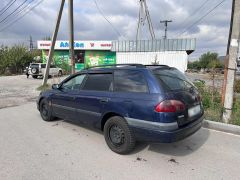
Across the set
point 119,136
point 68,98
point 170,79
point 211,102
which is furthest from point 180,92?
point 211,102

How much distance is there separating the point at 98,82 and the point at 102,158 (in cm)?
167

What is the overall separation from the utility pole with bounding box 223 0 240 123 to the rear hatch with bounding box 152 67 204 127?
2.01m

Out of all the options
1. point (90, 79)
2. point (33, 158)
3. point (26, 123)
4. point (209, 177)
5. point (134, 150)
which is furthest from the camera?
point (26, 123)

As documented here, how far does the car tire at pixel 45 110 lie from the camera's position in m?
6.18

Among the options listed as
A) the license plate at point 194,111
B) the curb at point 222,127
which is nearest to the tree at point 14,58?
the curb at point 222,127

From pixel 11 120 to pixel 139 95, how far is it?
15.8ft

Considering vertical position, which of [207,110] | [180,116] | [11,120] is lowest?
[11,120]

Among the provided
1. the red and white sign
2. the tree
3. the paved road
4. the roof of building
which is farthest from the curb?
the tree

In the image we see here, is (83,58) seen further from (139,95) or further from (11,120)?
(139,95)

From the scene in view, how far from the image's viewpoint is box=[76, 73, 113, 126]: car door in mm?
4376

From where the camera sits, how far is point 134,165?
364 cm

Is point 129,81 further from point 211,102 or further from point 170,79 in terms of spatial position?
point 211,102

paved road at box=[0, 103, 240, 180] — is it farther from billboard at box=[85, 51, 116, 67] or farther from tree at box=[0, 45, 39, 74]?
tree at box=[0, 45, 39, 74]

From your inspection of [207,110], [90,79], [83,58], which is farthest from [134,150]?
[83,58]
